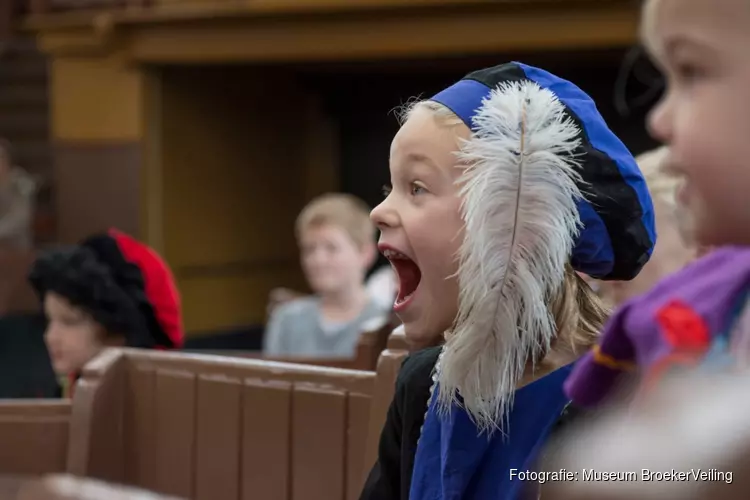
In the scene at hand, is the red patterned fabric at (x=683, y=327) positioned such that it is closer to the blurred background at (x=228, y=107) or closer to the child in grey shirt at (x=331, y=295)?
the child in grey shirt at (x=331, y=295)

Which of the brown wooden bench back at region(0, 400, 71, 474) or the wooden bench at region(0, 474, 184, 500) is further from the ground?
the wooden bench at region(0, 474, 184, 500)

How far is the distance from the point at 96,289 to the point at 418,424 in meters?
1.20

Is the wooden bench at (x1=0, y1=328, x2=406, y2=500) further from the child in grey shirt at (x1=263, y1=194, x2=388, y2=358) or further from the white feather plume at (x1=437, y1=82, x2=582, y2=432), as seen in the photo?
the child in grey shirt at (x1=263, y1=194, x2=388, y2=358)

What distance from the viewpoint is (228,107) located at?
639 cm

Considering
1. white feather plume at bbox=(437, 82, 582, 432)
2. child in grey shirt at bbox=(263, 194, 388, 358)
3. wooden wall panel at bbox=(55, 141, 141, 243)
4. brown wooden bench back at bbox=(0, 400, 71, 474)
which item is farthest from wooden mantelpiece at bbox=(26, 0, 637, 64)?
white feather plume at bbox=(437, 82, 582, 432)

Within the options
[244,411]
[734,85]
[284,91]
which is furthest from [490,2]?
[734,85]

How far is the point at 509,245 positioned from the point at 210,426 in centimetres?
91

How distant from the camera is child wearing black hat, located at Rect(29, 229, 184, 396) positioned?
7.06 feet

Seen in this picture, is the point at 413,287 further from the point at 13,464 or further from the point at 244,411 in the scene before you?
the point at 13,464

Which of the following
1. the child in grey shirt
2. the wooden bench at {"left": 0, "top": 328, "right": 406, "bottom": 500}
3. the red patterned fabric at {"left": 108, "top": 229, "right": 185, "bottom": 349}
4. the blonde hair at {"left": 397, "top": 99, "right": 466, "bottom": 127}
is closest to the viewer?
the blonde hair at {"left": 397, "top": 99, "right": 466, "bottom": 127}

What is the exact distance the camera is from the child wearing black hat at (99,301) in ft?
7.06

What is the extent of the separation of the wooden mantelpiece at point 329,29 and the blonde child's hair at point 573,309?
338 cm

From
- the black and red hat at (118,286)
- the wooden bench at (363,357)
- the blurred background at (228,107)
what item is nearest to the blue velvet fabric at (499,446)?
the wooden bench at (363,357)

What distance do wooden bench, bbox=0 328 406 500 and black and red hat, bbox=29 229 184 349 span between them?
36 cm
